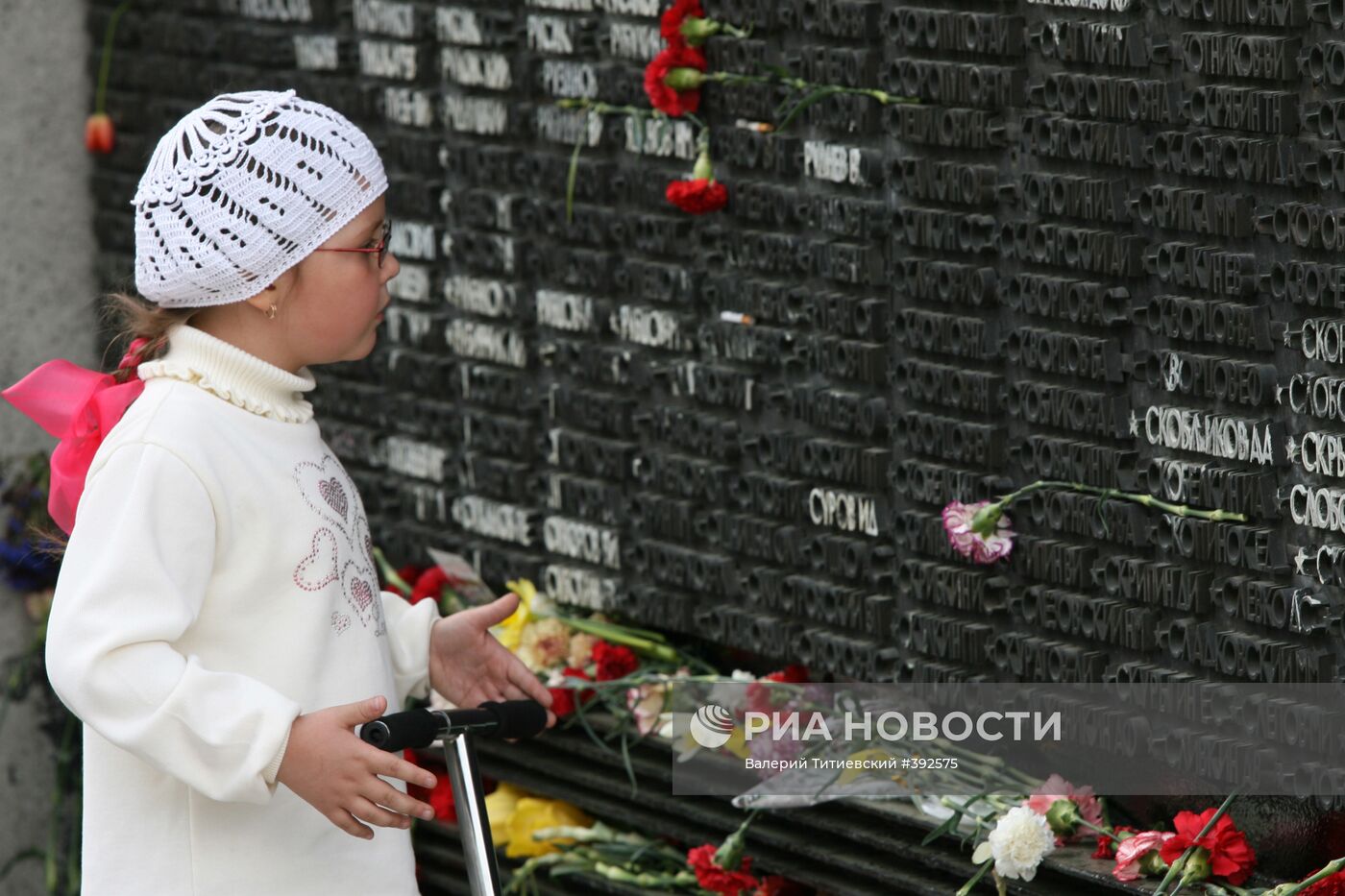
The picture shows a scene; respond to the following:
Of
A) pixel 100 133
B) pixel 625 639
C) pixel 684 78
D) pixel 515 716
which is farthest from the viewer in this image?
pixel 100 133

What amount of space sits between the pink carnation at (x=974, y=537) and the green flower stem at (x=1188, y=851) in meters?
0.54

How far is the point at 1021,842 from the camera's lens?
308cm

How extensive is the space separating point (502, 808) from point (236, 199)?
6.04ft

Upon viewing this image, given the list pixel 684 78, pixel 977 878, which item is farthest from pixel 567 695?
pixel 684 78

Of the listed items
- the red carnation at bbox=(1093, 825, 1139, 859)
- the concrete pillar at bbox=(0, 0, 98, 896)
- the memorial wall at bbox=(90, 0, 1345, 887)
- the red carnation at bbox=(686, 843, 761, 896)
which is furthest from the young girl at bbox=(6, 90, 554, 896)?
the concrete pillar at bbox=(0, 0, 98, 896)

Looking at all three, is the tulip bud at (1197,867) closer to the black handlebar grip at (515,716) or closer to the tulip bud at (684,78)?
the black handlebar grip at (515,716)

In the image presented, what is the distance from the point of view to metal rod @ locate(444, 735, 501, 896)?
9.02 ft

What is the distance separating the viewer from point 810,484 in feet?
12.0

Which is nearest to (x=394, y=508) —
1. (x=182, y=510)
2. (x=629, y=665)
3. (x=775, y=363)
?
(x=629, y=665)

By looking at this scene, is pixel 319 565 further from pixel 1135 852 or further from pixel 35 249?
pixel 35 249

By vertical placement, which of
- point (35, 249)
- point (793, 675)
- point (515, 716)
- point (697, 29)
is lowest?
point (793, 675)

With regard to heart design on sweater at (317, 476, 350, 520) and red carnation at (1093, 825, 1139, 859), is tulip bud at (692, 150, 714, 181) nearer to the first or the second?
heart design on sweater at (317, 476, 350, 520)

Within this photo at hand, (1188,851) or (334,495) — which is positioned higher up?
(334,495)

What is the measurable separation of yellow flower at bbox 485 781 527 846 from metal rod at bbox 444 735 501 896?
4.47 feet
